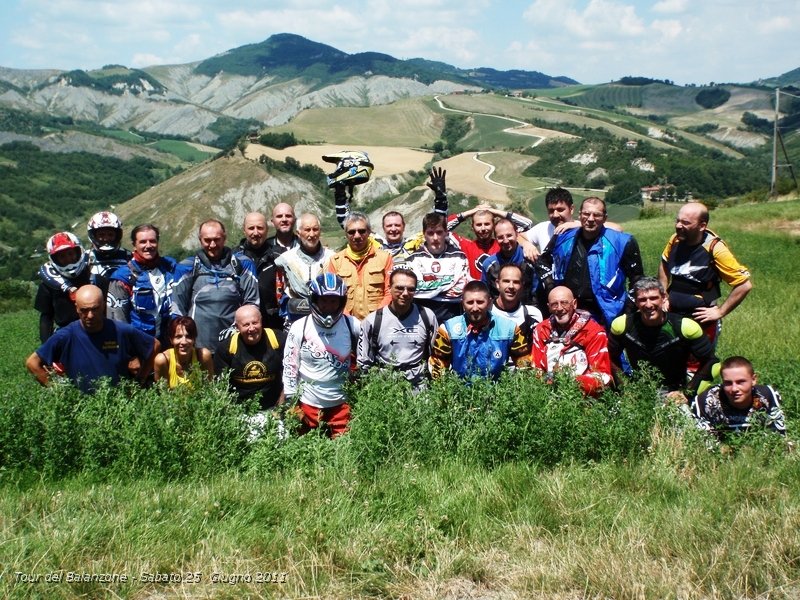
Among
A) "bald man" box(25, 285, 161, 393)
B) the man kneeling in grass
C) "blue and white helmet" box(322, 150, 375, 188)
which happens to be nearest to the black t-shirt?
"bald man" box(25, 285, 161, 393)

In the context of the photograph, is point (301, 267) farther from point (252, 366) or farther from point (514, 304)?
point (514, 304)

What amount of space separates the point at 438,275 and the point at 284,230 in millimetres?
1827

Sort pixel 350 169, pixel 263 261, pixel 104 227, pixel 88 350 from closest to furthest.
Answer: pixel 88 350, pixel 104 227, pixel 263 261, pixel 350 169

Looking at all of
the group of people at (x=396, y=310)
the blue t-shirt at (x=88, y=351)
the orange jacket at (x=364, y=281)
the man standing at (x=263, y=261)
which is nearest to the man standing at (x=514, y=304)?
the group of people at (x=396, y=310)

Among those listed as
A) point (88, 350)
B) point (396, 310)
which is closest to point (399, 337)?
point (396, 310)

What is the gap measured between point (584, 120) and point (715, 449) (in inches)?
6788

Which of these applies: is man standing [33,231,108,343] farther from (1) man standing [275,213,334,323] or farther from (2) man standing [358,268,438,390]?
(2) man standing [358,268,438,390]

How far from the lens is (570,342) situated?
585 cm

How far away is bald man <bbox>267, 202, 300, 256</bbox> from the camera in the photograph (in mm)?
7473

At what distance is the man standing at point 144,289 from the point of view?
6.51 meters

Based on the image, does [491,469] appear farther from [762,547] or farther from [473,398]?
[762,547]

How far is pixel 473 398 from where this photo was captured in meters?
5.31

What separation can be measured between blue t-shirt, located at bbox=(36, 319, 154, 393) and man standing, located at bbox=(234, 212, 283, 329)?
61.5 inches

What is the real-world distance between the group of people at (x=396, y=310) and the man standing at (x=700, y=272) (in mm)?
14
